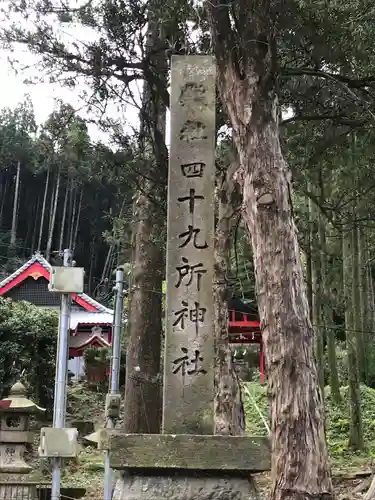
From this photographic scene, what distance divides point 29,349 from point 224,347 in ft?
27.3

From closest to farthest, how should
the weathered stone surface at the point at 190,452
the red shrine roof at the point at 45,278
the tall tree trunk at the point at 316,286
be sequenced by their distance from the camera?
the weathered stone surface at the point at 190,452, the tall tree trunk at the point at 316,286, the red shrine roof at the point at 45,278

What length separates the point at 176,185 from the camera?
13.1 feet

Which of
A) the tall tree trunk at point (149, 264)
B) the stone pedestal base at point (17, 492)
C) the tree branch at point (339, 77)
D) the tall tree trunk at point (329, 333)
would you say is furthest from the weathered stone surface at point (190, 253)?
the tall tree trunk at point (329, 333)

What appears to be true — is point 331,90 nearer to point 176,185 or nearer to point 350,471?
point 176,185

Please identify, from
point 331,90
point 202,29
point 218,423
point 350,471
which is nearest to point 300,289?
point 218,423

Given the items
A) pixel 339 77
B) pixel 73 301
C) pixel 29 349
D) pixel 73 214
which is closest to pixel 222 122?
pixel 339 77

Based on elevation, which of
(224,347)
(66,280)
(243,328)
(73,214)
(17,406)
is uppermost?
(73,214)

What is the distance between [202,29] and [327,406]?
8925 millimetres

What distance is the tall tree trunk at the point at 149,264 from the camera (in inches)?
261

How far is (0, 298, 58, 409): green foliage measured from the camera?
13.4 m

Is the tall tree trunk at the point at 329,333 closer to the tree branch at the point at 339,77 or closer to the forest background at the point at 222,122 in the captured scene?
the forest background at the point at 222,122

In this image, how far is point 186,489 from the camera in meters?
3.37

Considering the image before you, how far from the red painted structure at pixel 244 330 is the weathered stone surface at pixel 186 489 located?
509 inches

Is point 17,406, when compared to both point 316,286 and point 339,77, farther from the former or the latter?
point 316,286
